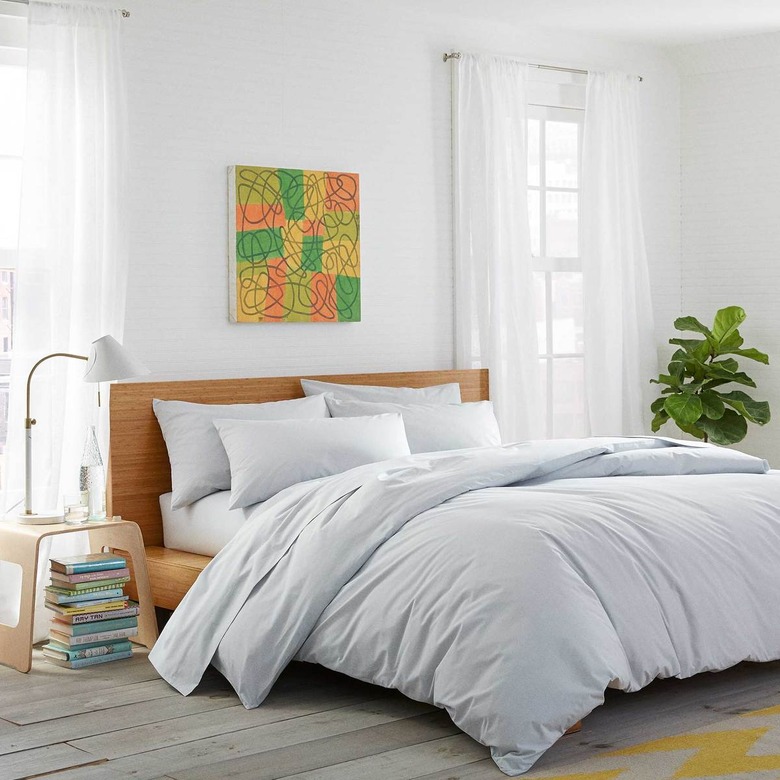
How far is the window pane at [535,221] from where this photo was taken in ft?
20.9

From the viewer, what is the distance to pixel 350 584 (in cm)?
367

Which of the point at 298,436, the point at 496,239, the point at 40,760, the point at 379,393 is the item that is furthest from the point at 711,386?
the point at 40,760

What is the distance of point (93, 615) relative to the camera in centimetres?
435

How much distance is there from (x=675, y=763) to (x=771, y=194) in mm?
4228

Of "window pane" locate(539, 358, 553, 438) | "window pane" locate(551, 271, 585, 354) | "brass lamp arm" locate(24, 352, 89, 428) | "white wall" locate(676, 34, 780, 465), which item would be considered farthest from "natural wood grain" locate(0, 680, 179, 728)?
"white wall" locate(676, 34, 780, 465)

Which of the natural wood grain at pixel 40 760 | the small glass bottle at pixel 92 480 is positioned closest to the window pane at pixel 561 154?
the small glass bottle at pixel 92 480

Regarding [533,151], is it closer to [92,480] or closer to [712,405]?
[712,405]

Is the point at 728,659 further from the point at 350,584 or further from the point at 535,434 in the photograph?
the point at 535,434

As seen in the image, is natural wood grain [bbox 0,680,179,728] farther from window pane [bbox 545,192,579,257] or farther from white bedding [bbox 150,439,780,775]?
window pane [bbox 545,192,579,257]

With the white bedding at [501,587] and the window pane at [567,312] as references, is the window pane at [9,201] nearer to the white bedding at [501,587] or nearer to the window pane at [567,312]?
the white bedding at [501,587]

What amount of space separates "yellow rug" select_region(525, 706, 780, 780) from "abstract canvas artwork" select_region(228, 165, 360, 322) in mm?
2778

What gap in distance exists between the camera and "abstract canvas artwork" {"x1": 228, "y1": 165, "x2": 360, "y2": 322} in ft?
17.5

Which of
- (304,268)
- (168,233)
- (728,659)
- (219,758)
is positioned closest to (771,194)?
(304,268)

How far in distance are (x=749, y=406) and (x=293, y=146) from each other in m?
2.70
